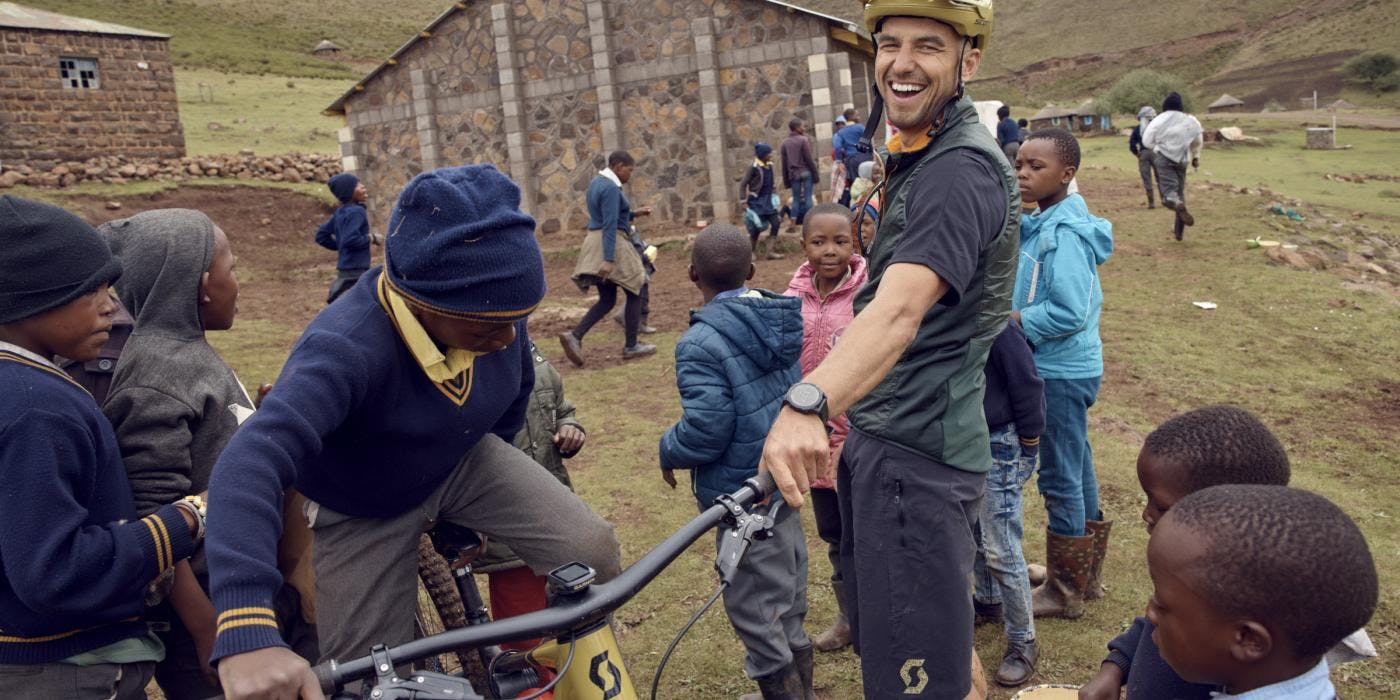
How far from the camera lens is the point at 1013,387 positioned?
13.0 ft

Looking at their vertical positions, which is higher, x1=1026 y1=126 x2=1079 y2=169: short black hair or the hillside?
the hillside

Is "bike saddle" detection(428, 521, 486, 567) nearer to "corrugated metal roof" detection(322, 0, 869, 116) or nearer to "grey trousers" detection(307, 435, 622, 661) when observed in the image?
"grey trousers" detection(307, 435, 622, 661)

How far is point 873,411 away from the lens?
2873 millimetres

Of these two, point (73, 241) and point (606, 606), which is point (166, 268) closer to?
point (73, 241)

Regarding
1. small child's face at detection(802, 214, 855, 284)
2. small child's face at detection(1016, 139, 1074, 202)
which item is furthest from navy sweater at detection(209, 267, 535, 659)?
small child's face at detection(1016, 139, 1074, 202)

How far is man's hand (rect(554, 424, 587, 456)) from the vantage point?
13.1 feet

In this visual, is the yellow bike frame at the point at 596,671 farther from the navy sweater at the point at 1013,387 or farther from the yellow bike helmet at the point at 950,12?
the navy sweater at the point at 1013,387

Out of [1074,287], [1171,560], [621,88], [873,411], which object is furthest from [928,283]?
[621,88]

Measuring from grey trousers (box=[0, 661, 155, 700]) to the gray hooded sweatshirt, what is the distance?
0.42 m

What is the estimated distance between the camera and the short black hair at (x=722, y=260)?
4297mm

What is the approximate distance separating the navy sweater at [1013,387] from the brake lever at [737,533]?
2.02 meters

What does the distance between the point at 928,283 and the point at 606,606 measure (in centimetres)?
110

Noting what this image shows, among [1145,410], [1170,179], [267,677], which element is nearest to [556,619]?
[267,677]

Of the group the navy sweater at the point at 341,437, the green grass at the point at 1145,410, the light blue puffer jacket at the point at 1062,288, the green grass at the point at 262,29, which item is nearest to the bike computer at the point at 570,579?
the navy sweater at the point at 341,437
